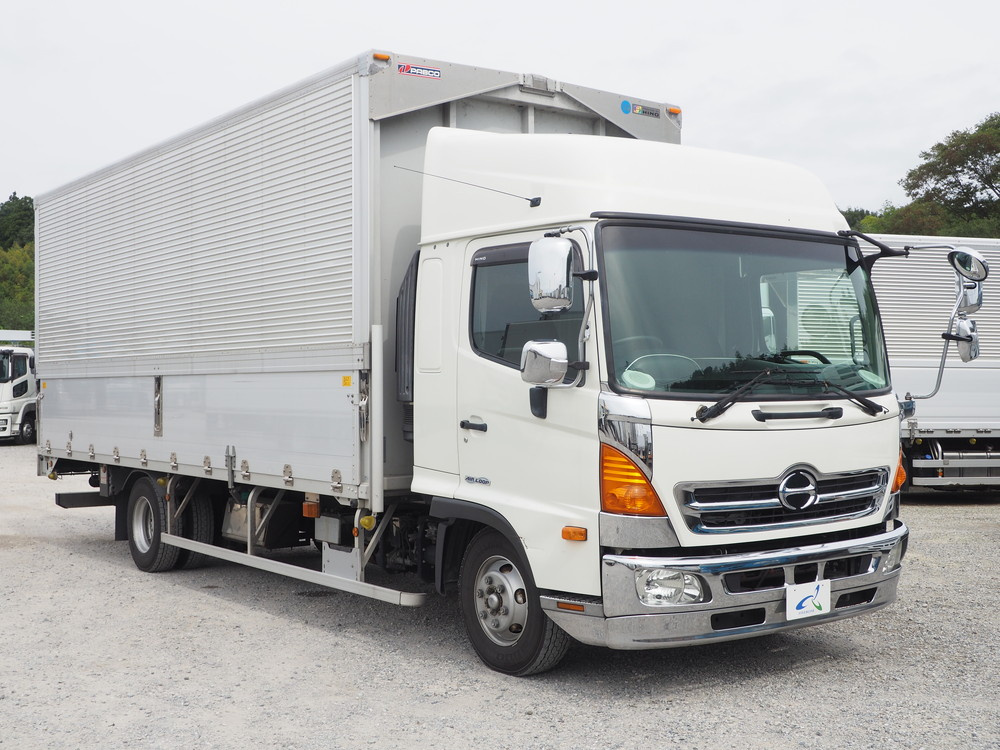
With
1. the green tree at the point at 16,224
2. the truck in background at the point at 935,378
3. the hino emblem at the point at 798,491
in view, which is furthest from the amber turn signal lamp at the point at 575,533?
the green tree at the point at 16,224

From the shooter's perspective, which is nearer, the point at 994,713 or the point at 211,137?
the point at 994,713

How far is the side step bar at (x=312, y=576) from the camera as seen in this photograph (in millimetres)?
6371

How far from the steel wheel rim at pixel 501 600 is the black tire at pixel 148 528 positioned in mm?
4083

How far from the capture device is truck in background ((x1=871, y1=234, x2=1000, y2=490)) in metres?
14.1

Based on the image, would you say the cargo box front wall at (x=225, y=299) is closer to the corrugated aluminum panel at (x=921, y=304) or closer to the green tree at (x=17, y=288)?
the corrugated aluminum panel at (x=921, y=304)

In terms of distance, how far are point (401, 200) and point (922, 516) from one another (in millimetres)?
9300

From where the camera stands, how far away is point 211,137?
836 centimetres

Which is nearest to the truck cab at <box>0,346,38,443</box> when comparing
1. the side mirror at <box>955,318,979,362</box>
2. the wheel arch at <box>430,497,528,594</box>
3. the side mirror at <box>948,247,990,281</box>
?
the wheel arch at <box>430,497,528,594</box>

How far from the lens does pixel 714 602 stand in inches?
206

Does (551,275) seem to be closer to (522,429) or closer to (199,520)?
(522,429)

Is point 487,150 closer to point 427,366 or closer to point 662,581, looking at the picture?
point 427,366

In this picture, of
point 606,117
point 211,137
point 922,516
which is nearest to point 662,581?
point 606,117

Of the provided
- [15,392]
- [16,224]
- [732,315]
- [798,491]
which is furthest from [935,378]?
[16,224]

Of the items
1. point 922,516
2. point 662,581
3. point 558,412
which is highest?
point 558,412
